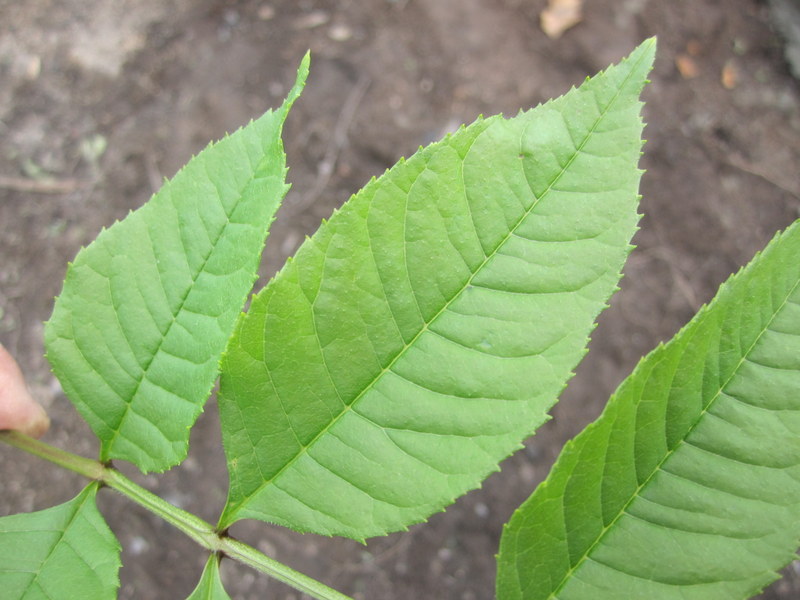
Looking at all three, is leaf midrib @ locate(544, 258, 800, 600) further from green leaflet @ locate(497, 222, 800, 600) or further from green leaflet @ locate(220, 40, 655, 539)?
green leaflet @ locate(220, 40, 655, 539)

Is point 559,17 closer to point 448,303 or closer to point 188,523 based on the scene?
point 448,303

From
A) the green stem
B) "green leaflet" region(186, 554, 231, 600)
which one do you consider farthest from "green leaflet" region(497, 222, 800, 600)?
"green leaflet" region(186, 554, 231, 600)

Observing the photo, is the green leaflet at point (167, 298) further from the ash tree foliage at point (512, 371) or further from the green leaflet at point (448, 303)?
the green leaflet at point (448, 303)

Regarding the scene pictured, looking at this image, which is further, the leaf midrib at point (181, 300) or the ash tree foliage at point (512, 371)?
the leaf midrib at point (181, 300)

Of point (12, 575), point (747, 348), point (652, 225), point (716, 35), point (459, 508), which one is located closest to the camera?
point (747, 348)

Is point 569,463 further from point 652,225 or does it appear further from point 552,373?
point 652,225

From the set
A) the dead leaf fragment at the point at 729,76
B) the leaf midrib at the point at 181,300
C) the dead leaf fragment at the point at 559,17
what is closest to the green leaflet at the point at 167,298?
the leaf midrib at the point at 181,300

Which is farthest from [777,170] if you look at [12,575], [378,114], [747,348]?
[12,575]

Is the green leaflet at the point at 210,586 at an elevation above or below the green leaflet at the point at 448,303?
below

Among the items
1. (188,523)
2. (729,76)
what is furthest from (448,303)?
(729,76)
